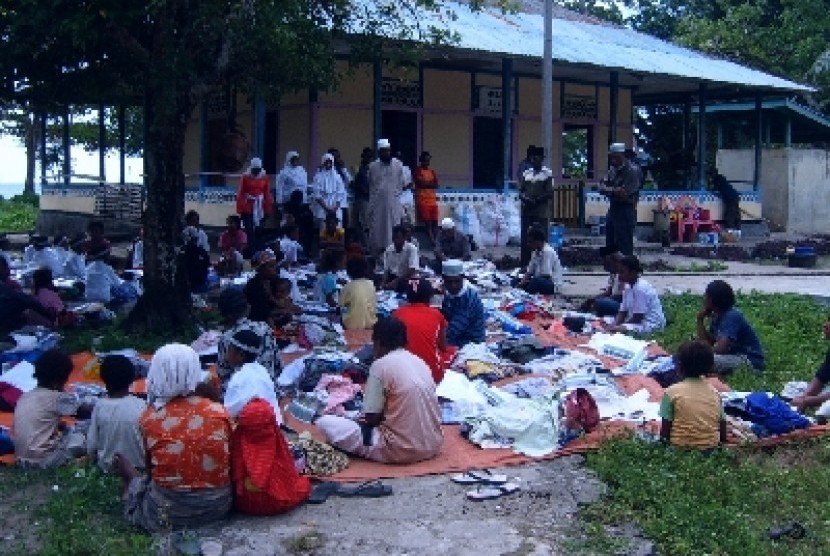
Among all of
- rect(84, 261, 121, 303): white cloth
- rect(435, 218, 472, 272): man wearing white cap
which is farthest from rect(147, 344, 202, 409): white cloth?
rect(435, 218, 472, 272): man wearing white cap

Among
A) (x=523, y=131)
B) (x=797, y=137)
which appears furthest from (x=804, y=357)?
(x=797, y=137)

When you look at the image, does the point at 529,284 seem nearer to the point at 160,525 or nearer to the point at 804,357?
the point at 804,357

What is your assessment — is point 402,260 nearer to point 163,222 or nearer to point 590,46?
point 163,222

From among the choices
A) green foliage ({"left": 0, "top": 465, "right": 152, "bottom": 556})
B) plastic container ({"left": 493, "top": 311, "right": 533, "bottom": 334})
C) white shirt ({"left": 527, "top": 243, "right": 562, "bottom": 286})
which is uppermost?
white shirt ({"left": 527, "top": 243, "right": 562, "bottom": 286})

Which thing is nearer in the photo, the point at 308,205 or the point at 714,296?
the point at 714,296

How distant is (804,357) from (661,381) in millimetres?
1911

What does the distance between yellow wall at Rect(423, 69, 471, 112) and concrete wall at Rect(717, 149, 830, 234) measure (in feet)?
32.8

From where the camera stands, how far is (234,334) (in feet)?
22.6

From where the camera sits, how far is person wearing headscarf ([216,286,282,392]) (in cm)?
706

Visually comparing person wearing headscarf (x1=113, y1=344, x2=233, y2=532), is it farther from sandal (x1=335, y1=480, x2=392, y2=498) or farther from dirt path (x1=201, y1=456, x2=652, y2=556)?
sandal (x1=335, y1=480, x2=392, y2=498)

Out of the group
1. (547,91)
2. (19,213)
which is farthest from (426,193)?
(19,213)

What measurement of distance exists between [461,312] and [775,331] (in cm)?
363

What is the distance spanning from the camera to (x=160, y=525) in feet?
18.3

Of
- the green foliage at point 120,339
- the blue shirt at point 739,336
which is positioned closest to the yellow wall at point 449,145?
the green foliage at point 120,339
